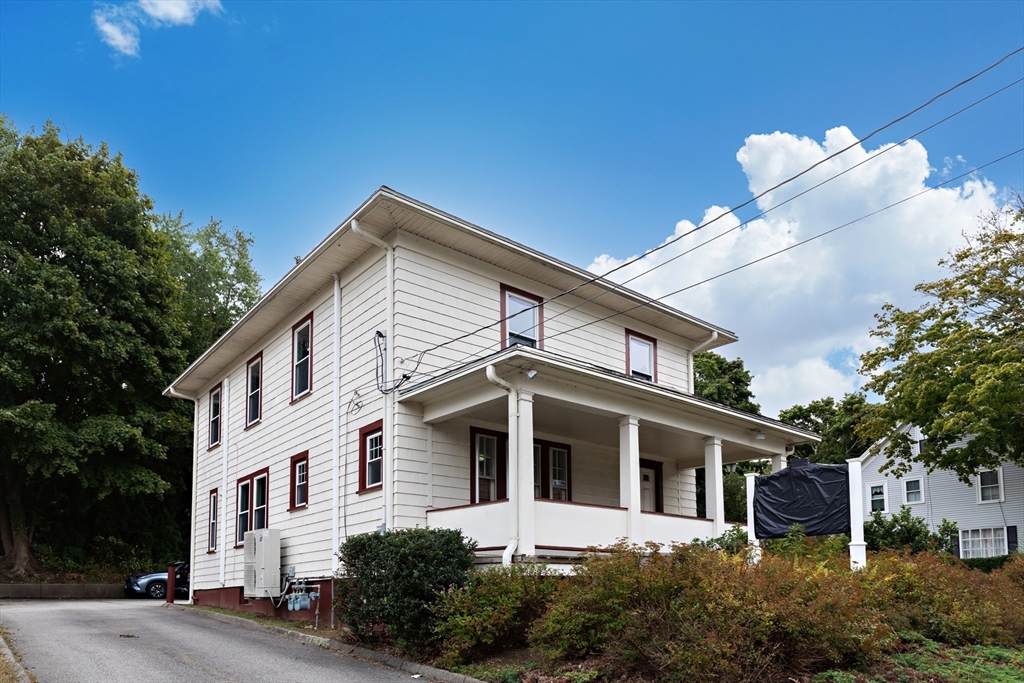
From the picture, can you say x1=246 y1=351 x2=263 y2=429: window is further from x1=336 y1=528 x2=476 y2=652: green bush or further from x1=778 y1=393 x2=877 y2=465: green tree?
x1=778 y1=393 x2=877 y2=465: green tree

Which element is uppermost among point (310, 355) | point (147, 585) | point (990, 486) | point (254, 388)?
point (310, 355)

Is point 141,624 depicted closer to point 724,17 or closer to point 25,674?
point 25,674

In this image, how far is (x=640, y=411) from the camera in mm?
15609

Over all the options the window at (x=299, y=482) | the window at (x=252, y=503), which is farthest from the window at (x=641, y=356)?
the window at (x=252, y=503)

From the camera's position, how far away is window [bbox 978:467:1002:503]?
3419cm

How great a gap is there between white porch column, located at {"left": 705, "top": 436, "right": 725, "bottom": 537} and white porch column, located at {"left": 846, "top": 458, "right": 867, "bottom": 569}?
14.3 ft

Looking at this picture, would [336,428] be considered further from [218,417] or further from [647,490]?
[218,417]

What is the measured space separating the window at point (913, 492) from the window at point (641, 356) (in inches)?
877

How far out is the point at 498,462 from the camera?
16.3m

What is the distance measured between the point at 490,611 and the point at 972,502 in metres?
30.8

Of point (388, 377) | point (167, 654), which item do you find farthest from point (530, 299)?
point (167, 654)

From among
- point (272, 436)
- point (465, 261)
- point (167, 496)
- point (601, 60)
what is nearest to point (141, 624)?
point (272, 436)

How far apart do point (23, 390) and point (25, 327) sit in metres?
3.46

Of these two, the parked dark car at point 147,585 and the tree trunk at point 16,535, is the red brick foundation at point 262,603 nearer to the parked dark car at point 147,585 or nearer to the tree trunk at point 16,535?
the parked dark car at point 147,585
